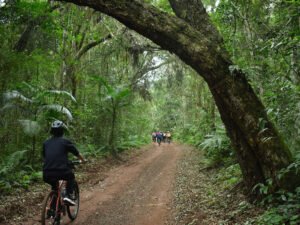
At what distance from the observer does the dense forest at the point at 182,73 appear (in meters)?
5.19

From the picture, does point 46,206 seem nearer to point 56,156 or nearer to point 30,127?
point 56,156

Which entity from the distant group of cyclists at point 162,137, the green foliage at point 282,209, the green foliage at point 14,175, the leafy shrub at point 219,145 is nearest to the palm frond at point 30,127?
the green foliage at point 14,175

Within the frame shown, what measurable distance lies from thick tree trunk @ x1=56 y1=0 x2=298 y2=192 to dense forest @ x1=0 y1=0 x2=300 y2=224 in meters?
0.02

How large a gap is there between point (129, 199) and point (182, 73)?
1095 centimetres

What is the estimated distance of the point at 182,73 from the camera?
17.9 m

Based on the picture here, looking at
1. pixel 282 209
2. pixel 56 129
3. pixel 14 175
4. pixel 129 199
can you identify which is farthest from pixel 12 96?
pixel 282 209

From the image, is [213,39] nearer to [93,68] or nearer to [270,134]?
[270,134]

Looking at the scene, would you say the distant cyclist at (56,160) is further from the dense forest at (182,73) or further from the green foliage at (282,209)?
the green foliage at (282,209)

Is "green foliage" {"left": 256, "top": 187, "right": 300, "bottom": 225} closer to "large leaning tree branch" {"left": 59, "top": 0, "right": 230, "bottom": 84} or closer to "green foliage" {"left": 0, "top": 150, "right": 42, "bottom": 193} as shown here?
"large leaning tree branch" {"left": 59, "top": 0, "right": 230, "bottom": 84}

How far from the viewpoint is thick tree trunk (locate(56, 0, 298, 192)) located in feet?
18.0

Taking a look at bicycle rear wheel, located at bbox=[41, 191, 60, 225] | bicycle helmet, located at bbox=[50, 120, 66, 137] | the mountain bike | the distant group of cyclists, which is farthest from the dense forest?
the distant group of cyclists

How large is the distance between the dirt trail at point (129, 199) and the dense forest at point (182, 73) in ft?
5.97

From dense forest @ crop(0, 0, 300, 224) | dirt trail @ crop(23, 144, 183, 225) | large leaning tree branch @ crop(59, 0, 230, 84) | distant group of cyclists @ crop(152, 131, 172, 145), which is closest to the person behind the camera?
dense forest @ crop(0, 0, 300, 224)

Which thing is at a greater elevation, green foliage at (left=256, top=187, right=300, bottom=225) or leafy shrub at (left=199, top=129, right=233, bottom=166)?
leafy shrub at (left=199, top=129, right=233, bottom=166)
